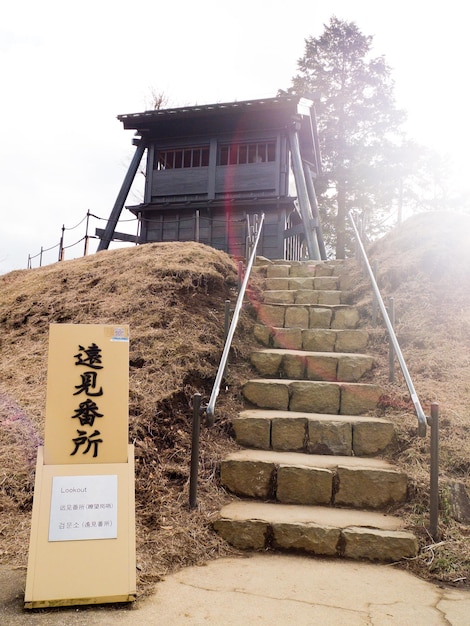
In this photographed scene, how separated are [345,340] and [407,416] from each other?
1.57 metres

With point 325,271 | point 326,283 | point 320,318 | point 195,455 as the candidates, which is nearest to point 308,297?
point 326,283

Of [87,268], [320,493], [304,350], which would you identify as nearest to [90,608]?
[320,493]

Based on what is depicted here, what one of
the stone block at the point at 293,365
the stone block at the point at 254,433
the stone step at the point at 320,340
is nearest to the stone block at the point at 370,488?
the stone block at the point at 254,433

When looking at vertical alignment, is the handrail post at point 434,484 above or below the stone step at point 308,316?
below

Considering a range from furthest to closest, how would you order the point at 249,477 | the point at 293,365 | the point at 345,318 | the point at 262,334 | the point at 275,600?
the point at 345,318, the point at 262,334, the point at 293,365, the point at 249,477, the point at 275,600

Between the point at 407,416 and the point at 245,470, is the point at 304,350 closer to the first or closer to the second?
the point at 407,416

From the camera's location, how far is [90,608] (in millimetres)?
2480

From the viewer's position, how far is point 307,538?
3.30m

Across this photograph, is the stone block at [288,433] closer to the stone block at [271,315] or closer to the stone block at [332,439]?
the stone block at [332,439]

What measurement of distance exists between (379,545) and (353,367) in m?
2.23

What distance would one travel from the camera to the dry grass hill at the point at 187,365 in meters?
3.34

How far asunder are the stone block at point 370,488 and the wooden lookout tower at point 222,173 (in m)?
9.48

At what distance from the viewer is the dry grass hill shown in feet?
11.0

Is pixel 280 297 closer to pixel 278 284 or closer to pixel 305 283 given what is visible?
pixel 278 284
